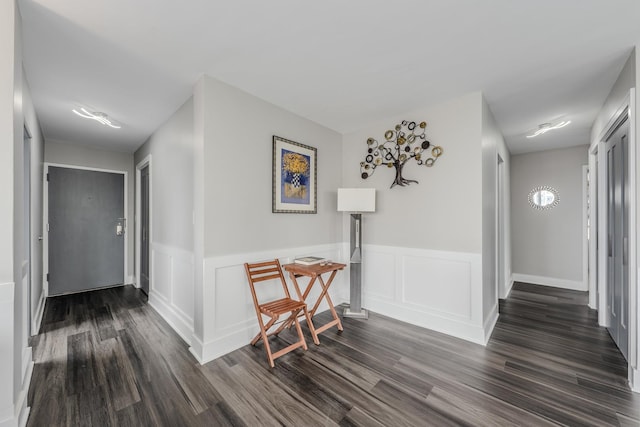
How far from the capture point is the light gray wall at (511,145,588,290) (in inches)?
178

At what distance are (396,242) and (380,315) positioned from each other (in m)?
0.94

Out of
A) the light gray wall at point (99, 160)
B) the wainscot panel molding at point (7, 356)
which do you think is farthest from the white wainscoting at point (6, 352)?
the light gray wall at point (99, 160)

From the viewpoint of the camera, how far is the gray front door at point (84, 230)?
4.12 meters

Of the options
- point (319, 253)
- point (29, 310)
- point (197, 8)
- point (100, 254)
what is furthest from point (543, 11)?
point (100, 254)

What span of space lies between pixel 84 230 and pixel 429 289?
5329mm

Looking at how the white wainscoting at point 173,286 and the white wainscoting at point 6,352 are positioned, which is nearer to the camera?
the white wainscoting at point 6,352

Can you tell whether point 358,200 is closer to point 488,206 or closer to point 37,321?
point 488,206

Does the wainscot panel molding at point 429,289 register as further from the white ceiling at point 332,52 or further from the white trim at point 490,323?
the white ceiling at point 332,52

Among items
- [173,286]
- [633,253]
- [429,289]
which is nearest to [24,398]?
[173,286]

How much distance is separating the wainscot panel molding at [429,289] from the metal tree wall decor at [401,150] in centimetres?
92

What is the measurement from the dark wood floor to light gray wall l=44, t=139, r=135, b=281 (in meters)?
1.97

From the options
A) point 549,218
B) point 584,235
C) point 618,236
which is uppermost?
point 549,218

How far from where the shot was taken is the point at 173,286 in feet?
10.2

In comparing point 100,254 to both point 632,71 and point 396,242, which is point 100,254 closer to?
→ point 396,242
